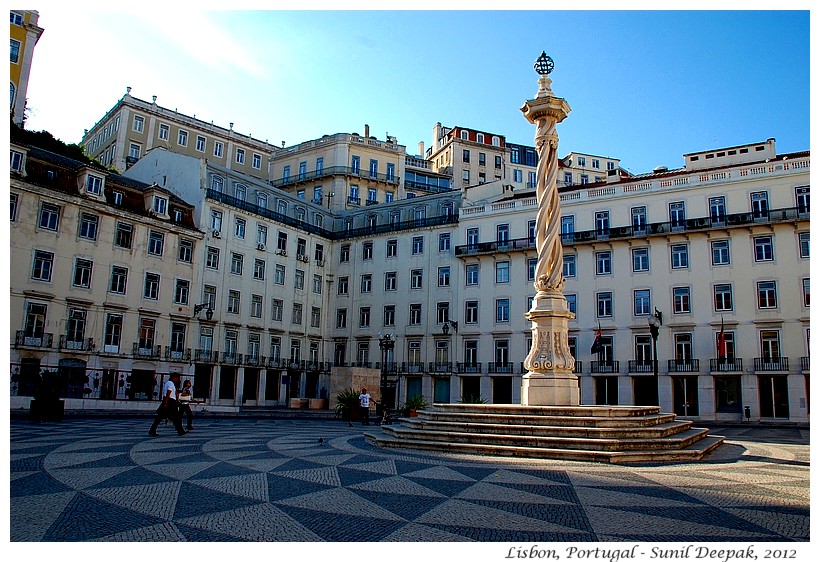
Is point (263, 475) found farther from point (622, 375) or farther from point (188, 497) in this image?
point (622, 375)

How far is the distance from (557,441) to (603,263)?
28089mm

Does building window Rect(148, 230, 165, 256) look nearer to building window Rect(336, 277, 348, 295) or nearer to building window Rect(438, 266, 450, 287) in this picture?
building window Rect(336, 277, 348, 295)

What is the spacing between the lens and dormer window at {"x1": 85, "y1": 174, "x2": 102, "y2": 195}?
33875mm

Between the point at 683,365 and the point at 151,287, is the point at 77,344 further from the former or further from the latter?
the point at 683,365

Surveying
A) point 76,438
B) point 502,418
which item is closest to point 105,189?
point 76,438

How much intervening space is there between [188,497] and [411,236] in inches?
1488

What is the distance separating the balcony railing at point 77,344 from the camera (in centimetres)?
3198

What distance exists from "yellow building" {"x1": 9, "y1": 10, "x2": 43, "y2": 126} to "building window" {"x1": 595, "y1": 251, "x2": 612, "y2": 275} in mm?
37878

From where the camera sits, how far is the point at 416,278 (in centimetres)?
4400

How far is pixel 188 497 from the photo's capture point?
768 centimetres

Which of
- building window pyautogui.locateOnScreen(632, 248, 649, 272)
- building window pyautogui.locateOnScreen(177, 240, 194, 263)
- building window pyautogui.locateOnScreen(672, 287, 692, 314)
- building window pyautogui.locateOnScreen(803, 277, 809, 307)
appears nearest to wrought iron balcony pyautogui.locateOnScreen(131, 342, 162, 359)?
building window pyautogui.locateOnScreen(177, 240, 194, 263)

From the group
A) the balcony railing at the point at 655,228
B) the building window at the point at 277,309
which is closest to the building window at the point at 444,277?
A: the balcony railing at the point at 655,228

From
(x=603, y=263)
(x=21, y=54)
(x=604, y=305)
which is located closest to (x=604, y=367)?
(x=604, y=305)

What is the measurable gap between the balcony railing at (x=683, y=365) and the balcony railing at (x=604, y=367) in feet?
9.21
